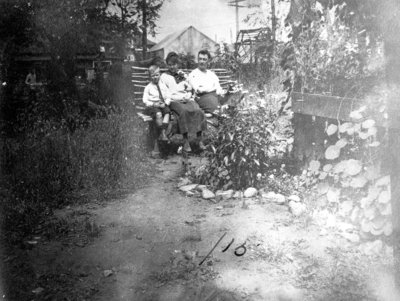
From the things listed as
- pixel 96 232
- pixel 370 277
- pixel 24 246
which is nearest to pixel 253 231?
pixel 370 277

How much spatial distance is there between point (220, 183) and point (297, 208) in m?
1.10

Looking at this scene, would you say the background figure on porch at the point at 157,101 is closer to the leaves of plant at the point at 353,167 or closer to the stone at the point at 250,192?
the stone at the point at 250,192

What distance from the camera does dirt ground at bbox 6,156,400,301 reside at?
2795 mm

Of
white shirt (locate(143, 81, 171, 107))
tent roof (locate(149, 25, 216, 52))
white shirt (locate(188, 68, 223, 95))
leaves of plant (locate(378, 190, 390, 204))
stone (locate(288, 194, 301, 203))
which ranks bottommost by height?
stone (locate(288, 194, 301, 203))

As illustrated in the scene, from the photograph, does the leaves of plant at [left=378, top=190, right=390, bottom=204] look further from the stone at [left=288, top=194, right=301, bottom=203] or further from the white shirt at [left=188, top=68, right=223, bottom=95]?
the white shirt at [left=188, top=68, right=223, bottom=95]

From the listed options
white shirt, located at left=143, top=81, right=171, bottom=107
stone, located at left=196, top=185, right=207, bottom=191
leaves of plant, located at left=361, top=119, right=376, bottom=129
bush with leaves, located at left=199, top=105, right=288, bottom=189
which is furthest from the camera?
white shirt, located at left=143, top=81, right=171, bottom=107

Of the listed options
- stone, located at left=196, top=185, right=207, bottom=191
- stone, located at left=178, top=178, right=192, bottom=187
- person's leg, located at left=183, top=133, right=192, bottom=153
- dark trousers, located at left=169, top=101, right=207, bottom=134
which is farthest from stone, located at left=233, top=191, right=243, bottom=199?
dark trousers, located at left=169, top=101, right=207, bottom=134

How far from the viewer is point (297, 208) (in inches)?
157

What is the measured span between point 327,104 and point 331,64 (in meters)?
0.58

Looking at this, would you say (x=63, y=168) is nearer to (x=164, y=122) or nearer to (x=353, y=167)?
(x=164, y=122)

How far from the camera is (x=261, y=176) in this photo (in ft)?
15.4

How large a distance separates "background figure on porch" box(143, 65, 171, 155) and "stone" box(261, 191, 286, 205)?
100 inches

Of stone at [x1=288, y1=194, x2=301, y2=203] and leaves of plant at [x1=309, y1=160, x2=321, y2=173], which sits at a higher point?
leaves of plant at [x1=309, y1=160, x2=321, y2=173]

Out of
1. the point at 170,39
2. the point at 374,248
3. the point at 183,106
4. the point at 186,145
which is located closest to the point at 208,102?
the point at 183,106
